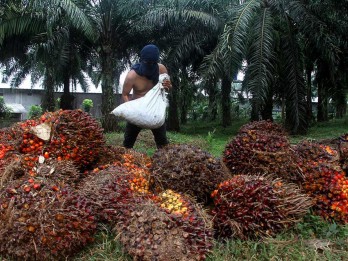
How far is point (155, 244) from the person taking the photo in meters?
2.18

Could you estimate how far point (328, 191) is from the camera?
3125mm

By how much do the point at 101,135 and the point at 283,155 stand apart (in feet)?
5.07

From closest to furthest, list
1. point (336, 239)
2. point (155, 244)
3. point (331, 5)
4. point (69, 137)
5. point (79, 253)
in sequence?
point (155, 244) → point (79, 253) → point (336, 239) → point (69, 137) → point (331, 5)

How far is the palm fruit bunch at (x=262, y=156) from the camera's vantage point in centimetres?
319

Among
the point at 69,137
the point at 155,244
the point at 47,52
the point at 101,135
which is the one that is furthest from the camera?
the point at 47,52

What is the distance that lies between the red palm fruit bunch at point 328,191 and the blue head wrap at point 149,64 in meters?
1.92

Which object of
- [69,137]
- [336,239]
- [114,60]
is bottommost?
[336,239]

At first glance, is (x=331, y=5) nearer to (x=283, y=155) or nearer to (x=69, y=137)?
(x=283, y=155)

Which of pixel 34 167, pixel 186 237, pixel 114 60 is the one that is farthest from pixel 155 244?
pixel 114 60

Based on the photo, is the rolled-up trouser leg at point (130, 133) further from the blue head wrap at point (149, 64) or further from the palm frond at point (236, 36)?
the palm frond at point (236, 36)

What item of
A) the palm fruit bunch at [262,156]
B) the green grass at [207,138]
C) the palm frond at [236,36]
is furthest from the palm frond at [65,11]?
the palm fruit bunch at [262,156]

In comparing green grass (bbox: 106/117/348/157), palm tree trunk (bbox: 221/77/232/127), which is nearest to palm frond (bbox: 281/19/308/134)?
green grass (bbox: 106/117/348/157)

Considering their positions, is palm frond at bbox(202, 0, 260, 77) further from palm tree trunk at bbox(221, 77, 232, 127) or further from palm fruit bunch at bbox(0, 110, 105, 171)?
palm fruit bunch at bbox(0, 110, 105, 171)

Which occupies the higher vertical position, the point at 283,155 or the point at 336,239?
the point at 283,155
